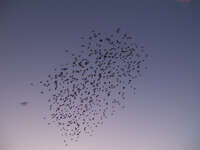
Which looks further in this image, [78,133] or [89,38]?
[78,133]

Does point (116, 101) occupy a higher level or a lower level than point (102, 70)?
lower

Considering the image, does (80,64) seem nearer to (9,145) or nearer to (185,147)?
(9,145)

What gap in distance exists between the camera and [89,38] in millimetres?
4301

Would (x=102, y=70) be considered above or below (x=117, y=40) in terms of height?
below

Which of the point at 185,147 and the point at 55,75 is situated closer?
the point at 55,75

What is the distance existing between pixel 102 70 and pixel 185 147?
1.83 metres

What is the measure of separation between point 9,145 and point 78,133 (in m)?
1.08

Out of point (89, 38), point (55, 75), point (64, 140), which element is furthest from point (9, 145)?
point (89, 38)

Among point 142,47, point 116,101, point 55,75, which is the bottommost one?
point 116,101

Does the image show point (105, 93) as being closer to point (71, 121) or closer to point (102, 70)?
point (102, 70)

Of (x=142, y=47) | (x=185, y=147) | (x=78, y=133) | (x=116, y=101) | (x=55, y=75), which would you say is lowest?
(x=185, y=147)

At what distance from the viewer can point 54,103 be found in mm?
4500

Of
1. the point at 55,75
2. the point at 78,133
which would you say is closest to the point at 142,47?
the point at 55,75

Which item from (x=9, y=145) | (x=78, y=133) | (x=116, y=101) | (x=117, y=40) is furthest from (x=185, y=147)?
(x=9, y=145)
